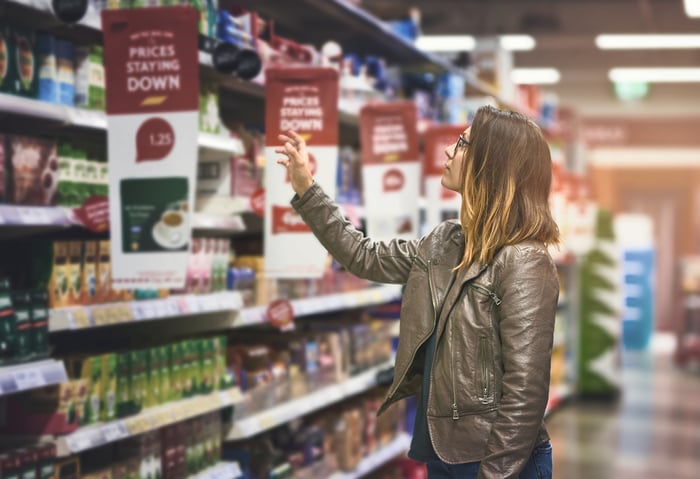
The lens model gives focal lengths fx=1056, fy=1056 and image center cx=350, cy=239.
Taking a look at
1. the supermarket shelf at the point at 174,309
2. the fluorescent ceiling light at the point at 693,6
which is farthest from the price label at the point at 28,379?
the fluorescent ceiling light at the point at 693,6

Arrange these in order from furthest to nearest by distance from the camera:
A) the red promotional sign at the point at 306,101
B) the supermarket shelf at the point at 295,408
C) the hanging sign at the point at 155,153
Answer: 1. the supermarket shelf at the point at 295,408
2. the red promotional sign at the point at 306,101
3. the hanging sign at the point at 155,153

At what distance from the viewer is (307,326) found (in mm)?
5484

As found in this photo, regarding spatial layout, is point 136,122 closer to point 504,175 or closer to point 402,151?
point 504,175

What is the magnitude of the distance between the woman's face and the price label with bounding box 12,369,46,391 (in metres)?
1.24

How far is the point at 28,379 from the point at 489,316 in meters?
1.27

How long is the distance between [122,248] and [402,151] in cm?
226

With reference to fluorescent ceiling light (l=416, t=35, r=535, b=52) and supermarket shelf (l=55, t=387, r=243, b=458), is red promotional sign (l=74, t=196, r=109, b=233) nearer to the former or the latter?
supermarket shelf (l=55, t=387, r=243, b=458)

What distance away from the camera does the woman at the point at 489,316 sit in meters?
2.48

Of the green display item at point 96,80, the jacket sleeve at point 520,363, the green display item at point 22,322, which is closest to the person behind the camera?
the jacket sleeve at point 520,363

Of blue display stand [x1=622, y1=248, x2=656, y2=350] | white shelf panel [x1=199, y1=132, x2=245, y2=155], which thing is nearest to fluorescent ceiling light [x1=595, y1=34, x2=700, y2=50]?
blue display stand [x1=622, y1=248, x2=656, y2=350]

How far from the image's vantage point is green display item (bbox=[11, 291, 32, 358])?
9.63 ft

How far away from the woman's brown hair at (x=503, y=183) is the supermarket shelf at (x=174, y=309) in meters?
1.20

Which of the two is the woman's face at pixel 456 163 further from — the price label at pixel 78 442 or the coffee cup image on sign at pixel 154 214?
the price label at pixel 78 442

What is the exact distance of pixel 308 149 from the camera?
3.78 m
